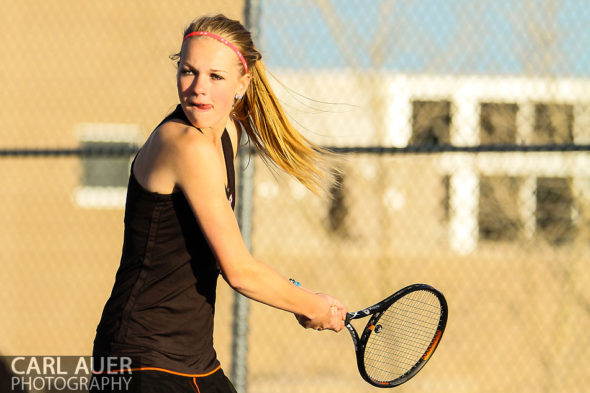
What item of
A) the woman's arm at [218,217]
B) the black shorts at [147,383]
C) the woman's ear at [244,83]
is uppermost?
the woman's ear at [244,83]

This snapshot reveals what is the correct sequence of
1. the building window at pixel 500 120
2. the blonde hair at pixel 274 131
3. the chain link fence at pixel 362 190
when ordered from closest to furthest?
the blonde hair at pixel 274 131
the chain link fence at pixel 362 190
the building window at pixel 500 120

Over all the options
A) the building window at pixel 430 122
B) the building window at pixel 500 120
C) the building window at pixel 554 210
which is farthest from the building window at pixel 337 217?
the building window at pixel 554 210

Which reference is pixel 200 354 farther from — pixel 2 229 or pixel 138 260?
pixel 2 229

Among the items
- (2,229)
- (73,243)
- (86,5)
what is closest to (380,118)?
(86,5)

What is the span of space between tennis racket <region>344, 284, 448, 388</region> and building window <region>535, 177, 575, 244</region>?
4.37 meters

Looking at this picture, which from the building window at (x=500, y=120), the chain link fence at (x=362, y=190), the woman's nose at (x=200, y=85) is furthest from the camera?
the building window at (x=500, y=120)

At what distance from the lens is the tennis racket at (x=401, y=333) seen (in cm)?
258

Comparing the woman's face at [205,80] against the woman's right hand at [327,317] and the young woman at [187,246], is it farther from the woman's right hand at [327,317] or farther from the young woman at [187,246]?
the woman's right hand at [327,317]

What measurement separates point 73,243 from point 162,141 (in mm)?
7243

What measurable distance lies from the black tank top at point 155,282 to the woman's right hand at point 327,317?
0.35 m

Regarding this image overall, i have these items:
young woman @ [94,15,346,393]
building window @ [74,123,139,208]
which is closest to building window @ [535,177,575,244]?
building window @ [74,123,139,208]

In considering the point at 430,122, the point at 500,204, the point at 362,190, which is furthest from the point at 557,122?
the point at 362,190

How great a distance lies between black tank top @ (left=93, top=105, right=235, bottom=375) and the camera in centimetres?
199

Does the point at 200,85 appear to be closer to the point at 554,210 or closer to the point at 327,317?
the point at 327,317
